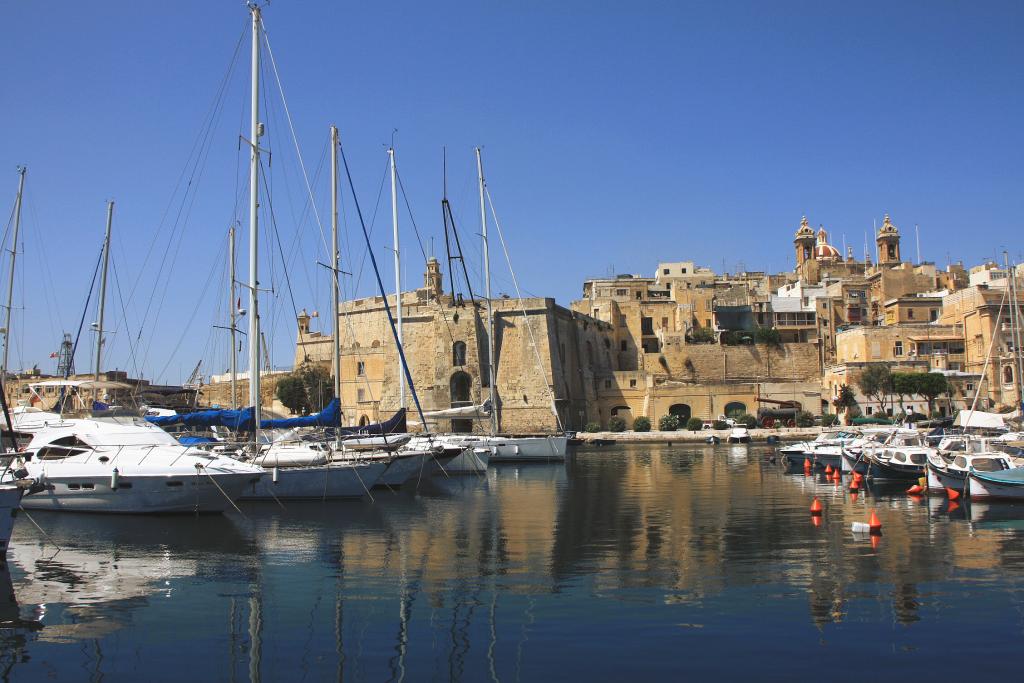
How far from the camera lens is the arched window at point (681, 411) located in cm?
5119

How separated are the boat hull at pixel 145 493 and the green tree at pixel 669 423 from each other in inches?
1342

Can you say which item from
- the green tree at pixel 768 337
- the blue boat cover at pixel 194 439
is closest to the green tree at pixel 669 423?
the green tree at pixel 768 337

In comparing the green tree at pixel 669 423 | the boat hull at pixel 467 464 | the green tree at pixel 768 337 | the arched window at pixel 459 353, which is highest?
the green tree at pixel 768 337

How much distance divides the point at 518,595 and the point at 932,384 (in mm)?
Answer: 41340

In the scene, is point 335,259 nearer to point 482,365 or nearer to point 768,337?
point 482,365

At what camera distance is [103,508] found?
691 inches

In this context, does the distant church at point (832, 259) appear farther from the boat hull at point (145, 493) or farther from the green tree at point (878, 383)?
the boat hull at point (145, 493)

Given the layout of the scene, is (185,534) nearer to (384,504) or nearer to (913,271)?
(384,504)

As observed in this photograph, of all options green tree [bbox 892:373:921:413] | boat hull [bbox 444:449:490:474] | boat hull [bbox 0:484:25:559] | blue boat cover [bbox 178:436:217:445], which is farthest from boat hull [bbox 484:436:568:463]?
boat hull [bbox 0:484:25:559]

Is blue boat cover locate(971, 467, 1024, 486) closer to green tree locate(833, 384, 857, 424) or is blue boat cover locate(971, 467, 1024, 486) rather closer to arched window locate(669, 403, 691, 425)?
green tree locate(833, 384, 857, 424)

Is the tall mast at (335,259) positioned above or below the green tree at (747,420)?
above

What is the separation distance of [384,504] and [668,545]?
809cm

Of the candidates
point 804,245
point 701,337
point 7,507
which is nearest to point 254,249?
point 7,507

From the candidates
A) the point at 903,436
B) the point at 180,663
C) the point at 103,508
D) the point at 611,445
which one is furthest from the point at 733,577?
the point at 611,445
